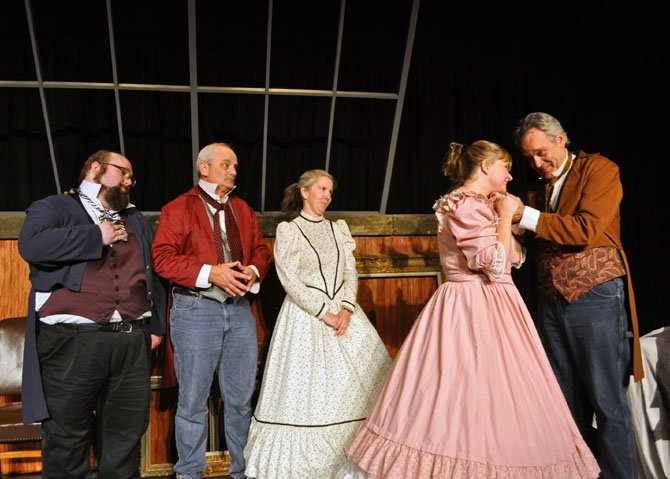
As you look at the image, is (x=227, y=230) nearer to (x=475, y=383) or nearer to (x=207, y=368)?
(x=207, y=368)

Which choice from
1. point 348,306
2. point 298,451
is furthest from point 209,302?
point 298,451

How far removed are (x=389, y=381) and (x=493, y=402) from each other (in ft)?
1.43

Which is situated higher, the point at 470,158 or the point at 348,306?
the point at 470,158

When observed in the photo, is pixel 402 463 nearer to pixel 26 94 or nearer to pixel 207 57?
pixel 207 57

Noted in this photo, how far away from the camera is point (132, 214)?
3080mm

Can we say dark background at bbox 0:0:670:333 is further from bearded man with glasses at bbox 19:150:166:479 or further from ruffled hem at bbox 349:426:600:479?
ruffled hem at bbox 349:426:600:479

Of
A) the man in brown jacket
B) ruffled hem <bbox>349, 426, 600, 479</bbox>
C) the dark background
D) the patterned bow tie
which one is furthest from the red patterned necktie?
the man in brown jacket

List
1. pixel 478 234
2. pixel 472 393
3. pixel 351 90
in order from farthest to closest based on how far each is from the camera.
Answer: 1. pixel 351 90
2. pixel 478 234
3. pixel 472 393

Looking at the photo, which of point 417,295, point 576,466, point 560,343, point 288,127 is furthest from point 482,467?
point 288,127

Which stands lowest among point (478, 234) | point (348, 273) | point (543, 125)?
point (348, 273)

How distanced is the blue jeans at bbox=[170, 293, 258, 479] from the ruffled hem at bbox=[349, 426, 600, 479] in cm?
98

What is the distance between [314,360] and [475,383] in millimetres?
1072

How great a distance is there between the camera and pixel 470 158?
269 cm

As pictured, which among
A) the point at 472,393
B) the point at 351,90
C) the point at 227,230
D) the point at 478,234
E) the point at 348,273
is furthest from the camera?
the point at 351,90
